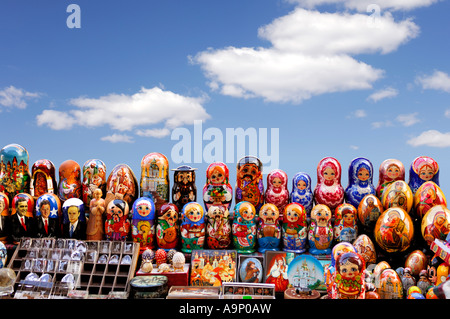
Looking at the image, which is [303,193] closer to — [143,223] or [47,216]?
[143,223]

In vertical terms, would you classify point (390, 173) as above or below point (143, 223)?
above

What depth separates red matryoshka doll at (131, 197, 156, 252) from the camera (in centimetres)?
709

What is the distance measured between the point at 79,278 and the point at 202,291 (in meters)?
1.86

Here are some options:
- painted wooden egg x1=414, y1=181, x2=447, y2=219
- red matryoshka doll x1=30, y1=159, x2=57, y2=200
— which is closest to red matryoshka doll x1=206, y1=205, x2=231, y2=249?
red matryoshka doll x1=30, y1=159, x2=57, y2=200

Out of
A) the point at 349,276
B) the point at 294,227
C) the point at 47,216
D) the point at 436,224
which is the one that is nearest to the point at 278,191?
the point at 294,227

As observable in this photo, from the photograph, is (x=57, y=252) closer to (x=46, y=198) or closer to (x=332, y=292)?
(x=46, y=198)

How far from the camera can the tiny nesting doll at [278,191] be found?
768cm

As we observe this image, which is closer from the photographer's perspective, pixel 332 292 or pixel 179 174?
pixel 332 292

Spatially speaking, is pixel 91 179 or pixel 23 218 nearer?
pixel 23 218

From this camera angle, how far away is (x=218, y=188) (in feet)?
24.5

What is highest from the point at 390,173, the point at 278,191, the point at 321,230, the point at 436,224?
the point at 390,173

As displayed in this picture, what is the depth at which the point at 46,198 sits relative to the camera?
7.28 metres

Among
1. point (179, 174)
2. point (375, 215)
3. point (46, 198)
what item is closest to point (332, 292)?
point (375, 215)

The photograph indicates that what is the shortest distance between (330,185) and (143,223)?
304 centimetres
